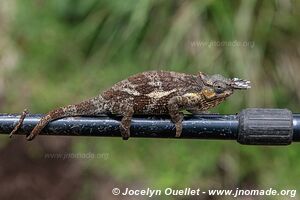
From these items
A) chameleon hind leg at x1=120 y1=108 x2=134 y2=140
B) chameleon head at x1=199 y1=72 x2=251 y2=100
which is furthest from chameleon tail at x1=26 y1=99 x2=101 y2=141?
chameleon head at x1=199 y1=72 x2=251 y2=100

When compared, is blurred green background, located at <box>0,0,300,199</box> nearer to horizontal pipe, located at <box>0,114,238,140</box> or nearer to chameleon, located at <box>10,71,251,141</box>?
chameleon, located at <box>10,71,251,141</box>

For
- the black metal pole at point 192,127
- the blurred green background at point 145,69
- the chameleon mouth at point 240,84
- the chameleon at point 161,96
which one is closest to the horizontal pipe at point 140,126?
the black metal pole at point 192,127

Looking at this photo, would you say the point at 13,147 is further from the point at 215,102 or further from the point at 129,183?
the point at 215,102

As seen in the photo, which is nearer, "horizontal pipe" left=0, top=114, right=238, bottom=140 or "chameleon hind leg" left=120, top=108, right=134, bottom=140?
"horizontal pipe" left=0, top=114, right=238, bottom=140

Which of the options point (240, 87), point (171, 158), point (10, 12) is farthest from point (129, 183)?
point (240, 87)

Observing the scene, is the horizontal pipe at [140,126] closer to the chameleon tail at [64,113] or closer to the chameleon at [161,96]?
the chameleon tail at [64,113]

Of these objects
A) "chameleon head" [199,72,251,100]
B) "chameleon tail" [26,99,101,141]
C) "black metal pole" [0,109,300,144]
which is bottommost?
"black metal pole" [0,109,300,144]

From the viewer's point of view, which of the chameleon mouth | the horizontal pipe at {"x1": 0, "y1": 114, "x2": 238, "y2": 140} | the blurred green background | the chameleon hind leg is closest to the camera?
the horizontal pipe at {"x1": 0, "y1": 114, "x2": 238, "y2": 140}
